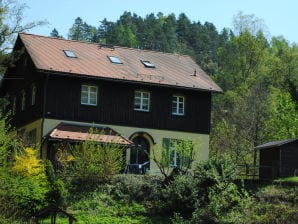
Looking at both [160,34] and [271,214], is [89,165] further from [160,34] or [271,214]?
[160,34]

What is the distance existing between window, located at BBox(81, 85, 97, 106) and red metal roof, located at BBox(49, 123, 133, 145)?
160cm

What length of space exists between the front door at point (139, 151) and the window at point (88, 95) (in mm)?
3301

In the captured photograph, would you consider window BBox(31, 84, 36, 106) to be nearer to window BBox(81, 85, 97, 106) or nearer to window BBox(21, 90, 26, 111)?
window BBox(21, 90, 26, 111)

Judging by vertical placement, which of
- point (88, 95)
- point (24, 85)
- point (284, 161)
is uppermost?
point (24, 85)

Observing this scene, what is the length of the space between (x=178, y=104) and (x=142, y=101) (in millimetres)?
2333

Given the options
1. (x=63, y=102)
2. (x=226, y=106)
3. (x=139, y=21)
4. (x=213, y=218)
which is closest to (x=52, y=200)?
(x=213, y=218)

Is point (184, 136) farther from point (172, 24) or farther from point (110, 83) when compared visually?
point (172, 24)

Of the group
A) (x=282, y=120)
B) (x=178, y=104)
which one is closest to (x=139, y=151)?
(x=178, y=104)

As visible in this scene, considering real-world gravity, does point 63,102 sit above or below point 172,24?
below

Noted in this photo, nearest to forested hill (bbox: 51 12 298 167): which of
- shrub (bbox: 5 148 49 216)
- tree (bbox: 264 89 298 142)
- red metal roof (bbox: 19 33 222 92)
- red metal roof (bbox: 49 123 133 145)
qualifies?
tree (bbox: 264 89 298 142)

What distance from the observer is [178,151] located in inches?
1331

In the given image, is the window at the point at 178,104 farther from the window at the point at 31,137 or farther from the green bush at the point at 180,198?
the green bush at the point at 180,198

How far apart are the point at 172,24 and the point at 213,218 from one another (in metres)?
86.5

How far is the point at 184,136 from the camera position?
130ft
